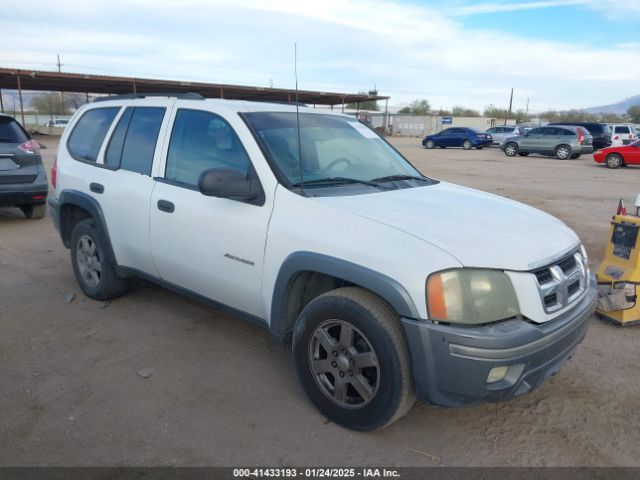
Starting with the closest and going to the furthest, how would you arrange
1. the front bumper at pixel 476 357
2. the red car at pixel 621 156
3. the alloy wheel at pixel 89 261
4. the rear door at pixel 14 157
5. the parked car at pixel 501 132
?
the front bumper at pixel 476 357 → the alloy wheel at pixel 89 261 → the rear door at pixel 14 157 → the red car at pixel 621 156 → the parked car at pixel 501 132

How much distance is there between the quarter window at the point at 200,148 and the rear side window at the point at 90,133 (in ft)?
3.60

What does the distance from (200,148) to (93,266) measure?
1883 millimetres

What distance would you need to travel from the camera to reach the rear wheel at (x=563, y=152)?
2534 cm

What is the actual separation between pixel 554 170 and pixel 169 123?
1833 centimetres

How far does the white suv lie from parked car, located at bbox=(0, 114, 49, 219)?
4.11 meters

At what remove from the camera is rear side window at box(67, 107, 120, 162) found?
15.3 ft

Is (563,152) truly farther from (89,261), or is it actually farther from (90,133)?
(89,261)

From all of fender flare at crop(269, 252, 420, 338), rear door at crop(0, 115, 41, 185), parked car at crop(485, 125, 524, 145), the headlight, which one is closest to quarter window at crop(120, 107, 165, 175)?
fender flare at crop(269, 252, 420, 338)

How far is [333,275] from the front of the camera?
2.81 meters

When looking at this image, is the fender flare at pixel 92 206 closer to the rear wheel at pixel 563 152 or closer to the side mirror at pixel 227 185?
the side mirror at pixel 227 185

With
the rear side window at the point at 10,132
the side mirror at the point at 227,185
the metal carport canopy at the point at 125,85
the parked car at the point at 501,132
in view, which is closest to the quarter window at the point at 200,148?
the side mirror at the point at 227,185

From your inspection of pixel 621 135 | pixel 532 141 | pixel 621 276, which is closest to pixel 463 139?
pixel 532 141

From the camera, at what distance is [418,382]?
260 cm

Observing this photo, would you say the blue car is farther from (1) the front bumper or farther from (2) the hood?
(1) the front bumper
